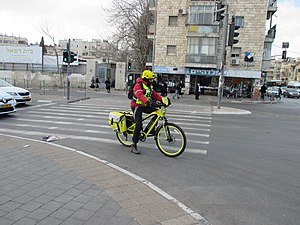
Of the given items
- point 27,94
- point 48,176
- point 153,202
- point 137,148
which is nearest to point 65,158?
point 48,176

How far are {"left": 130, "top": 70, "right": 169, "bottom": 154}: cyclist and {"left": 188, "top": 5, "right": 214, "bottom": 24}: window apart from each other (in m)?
27.4

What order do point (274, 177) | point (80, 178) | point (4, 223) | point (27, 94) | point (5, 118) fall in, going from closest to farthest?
point (4, 223) → point (80, 178) → point (274, 177) → point (5, 118) → point (27, 94)

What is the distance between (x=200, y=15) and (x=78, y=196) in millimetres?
30616

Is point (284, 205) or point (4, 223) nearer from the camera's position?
→ point (4, 223)

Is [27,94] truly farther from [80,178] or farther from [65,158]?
[80,178]

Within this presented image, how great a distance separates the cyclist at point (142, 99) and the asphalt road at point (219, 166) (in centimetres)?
60

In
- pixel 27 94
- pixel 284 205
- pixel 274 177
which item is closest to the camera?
pixel 284 205

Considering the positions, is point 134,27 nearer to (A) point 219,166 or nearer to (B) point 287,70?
(A) point 219,166

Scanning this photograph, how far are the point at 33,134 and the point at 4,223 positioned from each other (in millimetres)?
5337

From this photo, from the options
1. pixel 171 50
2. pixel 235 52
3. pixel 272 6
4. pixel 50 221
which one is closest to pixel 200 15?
pixel 171 50

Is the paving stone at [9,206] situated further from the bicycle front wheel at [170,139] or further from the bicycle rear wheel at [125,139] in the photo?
the bicycle rear wheel at [125,139]

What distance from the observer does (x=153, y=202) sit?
3746 millimetres

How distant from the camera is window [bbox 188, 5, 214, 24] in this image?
31.0 meters

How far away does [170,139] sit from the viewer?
6266mm
